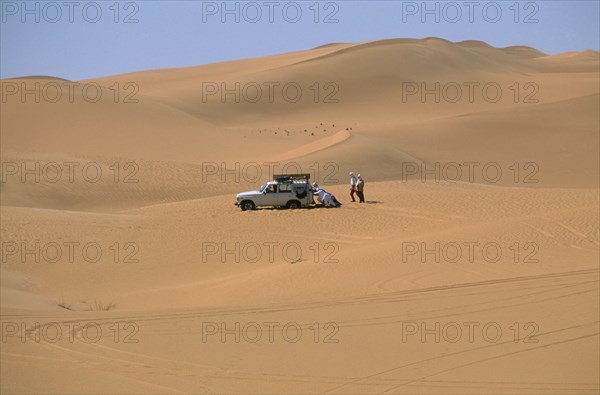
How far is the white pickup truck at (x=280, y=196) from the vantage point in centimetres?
2333

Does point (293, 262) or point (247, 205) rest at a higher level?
point (247, 205)

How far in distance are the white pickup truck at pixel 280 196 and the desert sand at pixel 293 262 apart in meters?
0.51

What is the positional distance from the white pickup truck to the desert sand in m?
0.51

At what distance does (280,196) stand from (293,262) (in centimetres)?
615

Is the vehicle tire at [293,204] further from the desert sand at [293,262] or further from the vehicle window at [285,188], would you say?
the desert sand at [293,262]

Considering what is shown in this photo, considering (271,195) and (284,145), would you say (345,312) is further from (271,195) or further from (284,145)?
(284,145)

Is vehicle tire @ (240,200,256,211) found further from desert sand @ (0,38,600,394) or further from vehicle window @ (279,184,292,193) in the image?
vehicle window @ (279,184,292,193)

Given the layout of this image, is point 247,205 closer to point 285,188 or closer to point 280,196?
point 280,196

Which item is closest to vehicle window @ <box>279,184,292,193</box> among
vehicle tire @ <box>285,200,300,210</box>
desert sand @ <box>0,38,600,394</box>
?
vehicle tire @ <box>285,200,300,210</box>

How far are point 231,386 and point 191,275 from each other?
9567 millimetres

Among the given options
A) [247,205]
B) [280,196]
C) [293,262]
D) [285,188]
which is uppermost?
[285,188]

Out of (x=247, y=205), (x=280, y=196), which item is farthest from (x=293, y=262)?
(x=247, y=205)

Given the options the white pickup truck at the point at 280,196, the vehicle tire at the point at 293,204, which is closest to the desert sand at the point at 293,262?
the white pickup truck at the point at 280,196

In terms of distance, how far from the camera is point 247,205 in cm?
2355
